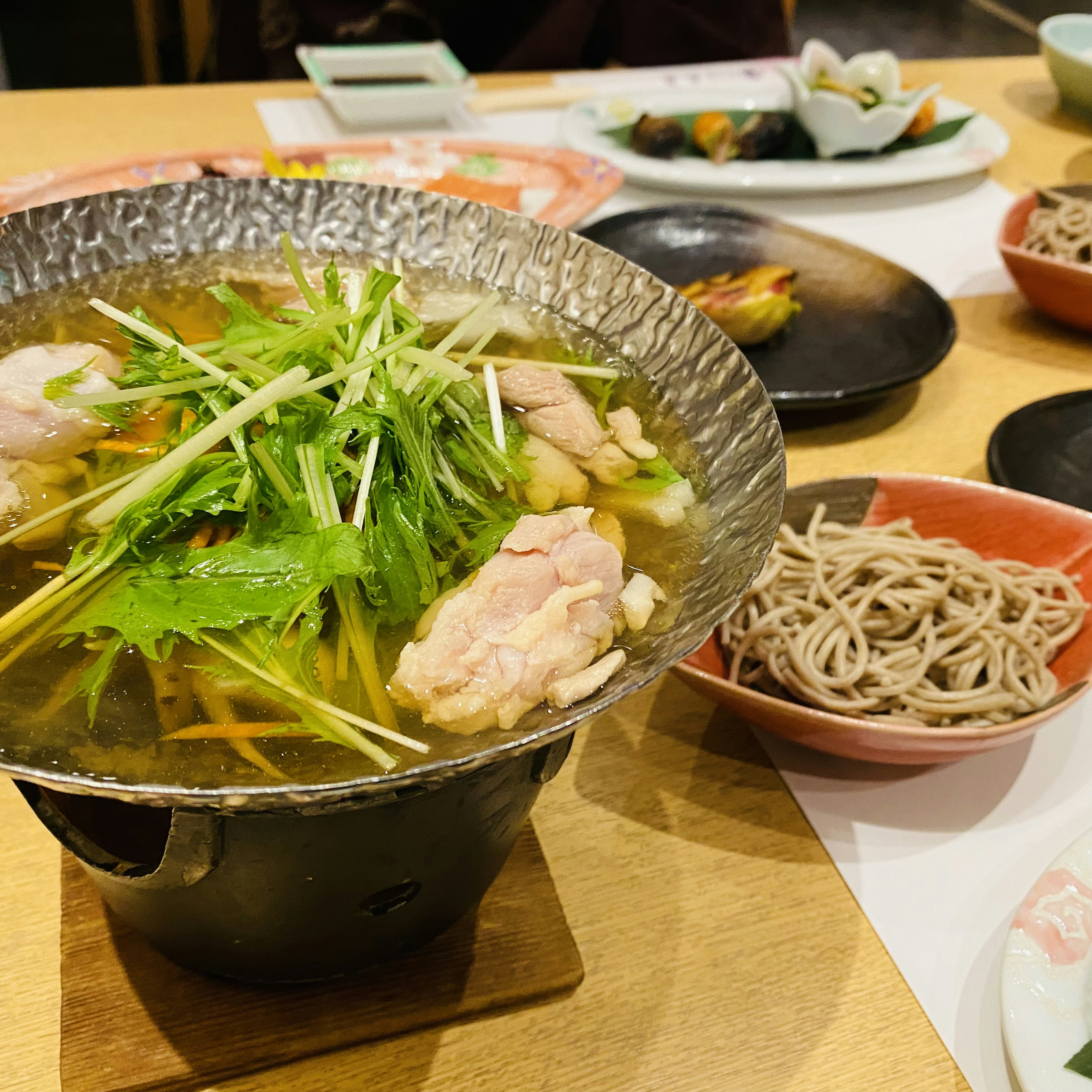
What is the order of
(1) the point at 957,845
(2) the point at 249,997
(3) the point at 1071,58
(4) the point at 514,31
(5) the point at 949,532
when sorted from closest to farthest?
(2) the point at 249,997 → (1) the point at 957,845 → (5) the point at 949,532 → (3) the point at 1071,58 → (4) the point at 514,31

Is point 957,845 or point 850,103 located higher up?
point 850,103

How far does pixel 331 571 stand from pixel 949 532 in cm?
132

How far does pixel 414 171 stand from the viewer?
107 inches

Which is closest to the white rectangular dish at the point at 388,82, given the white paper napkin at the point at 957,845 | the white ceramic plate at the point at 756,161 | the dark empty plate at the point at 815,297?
the white ceramic plate at the point at 756,161

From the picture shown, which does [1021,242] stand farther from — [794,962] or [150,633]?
[150,633]

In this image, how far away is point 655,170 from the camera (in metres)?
2.96

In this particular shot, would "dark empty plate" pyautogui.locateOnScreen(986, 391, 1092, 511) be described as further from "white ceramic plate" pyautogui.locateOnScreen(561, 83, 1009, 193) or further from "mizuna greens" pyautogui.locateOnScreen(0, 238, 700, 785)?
"white ceramic plate" pyautogui.locateOnScreen(561, 83, 1009, 193)

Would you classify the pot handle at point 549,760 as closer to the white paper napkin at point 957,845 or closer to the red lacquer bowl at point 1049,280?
the white paper napkin at point 957,845

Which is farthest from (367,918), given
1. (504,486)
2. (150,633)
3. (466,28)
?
(466,28)

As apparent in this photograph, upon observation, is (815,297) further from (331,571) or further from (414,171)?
(331,571)

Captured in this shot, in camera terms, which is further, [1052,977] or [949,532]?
[949,532]

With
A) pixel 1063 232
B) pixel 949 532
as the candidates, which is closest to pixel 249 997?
A: pixel 949 532

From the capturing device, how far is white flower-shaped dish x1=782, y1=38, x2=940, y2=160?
10.1ft

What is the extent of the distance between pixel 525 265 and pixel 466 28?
3245 mm
